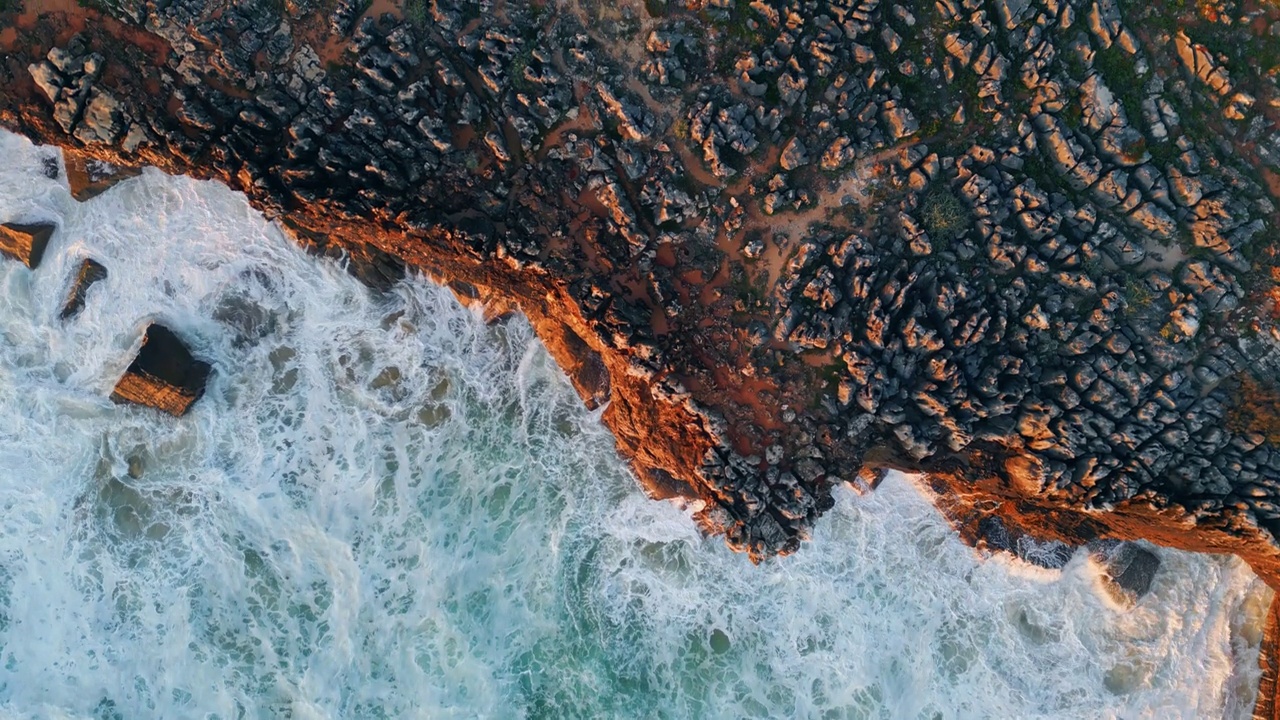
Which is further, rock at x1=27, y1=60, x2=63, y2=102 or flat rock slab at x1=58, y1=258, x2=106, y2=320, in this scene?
flat rock slab at x1=58, y1=258, x2=106, y2=320

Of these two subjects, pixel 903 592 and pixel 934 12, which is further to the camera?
pixel 903 592

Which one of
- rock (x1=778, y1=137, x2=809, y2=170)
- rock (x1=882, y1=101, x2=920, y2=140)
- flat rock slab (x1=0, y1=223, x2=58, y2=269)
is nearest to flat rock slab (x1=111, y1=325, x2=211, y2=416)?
flat rock slab (x1=0, y1=223, x2=58, y2=269)

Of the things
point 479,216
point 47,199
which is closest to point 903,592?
point 479,216

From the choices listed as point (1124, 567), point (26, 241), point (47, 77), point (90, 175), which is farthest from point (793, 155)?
point (26, 241)

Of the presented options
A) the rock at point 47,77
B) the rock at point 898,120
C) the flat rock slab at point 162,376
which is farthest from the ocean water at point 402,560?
the rock at point 898,120

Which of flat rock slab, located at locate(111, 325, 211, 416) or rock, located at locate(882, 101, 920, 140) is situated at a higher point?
rock, located at locate(882, 101, 920, 140)

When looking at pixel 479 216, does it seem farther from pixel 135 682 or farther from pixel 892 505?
pixel 135 682

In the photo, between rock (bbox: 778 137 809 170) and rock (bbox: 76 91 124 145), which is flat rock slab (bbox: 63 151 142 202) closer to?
rock (bbox: 76 91 124 145)
